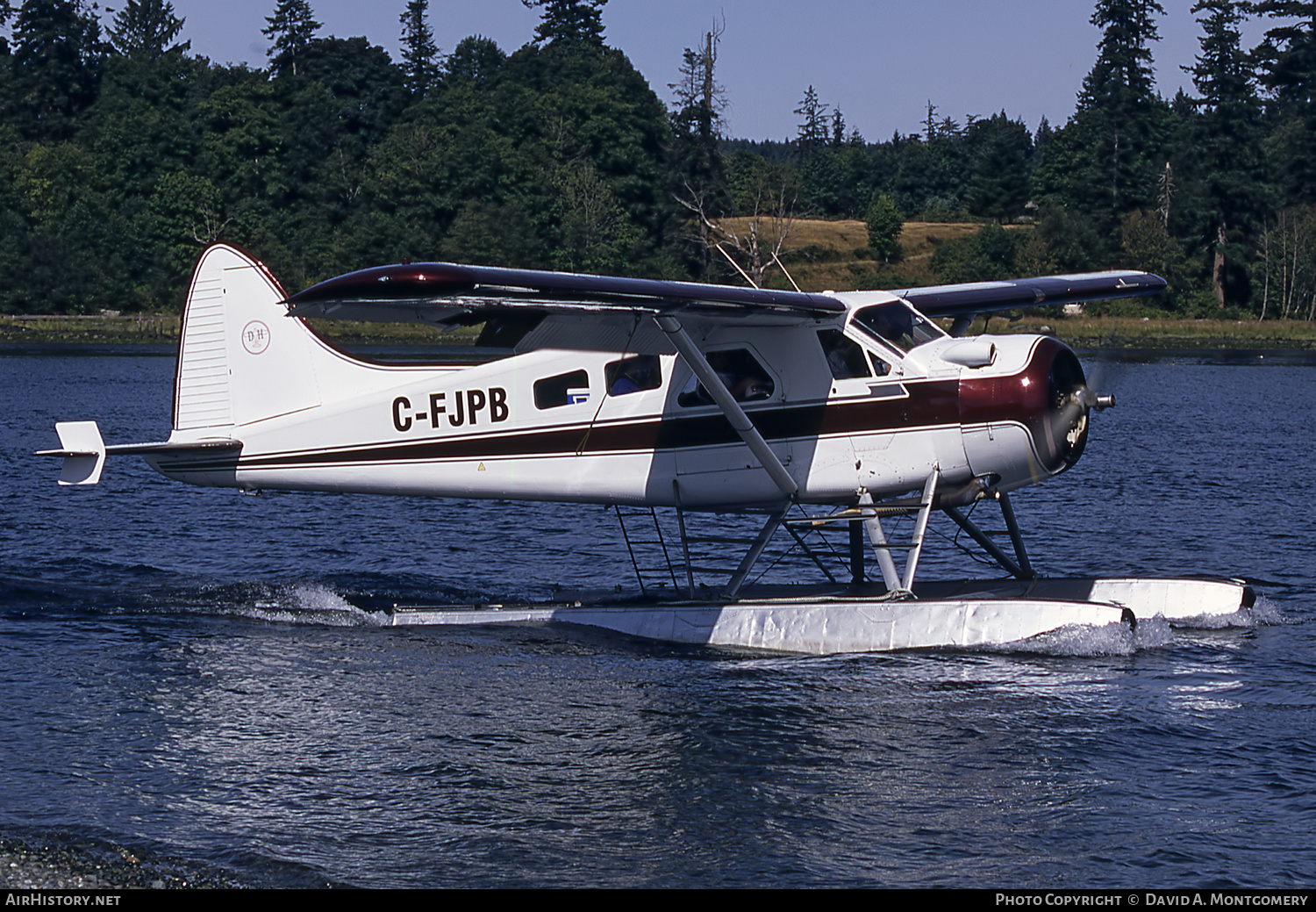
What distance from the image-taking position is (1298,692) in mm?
10656

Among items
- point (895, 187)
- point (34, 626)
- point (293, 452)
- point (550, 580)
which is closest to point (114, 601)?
point (34, 626)

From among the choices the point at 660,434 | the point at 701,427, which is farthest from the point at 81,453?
the point at 701,427

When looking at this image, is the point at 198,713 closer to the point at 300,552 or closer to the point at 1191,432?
the point at 300,552

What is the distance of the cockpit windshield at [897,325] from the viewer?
11789mm

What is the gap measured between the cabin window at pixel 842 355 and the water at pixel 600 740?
7.20 ft

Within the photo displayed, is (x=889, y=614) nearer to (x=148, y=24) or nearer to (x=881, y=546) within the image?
(x=881, y=546)

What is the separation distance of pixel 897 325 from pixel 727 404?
172 cm

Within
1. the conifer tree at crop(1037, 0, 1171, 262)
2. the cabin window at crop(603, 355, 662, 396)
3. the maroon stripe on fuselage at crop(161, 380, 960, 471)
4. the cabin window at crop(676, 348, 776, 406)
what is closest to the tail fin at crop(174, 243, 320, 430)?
the maroon stripe on fuselage at crop(161, 380, 960, 471)

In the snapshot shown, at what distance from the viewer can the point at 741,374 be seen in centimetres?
1204

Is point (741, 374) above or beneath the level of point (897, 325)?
beneath

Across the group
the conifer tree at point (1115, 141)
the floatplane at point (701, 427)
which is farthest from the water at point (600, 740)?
the conifer tree at point (1115, 141)

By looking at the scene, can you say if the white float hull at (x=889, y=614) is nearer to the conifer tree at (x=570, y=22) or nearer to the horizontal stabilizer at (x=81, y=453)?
the horizontal stabilizer at (x=81, y=453)

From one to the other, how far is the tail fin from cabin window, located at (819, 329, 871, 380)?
5041 mm

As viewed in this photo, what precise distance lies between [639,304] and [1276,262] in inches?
2816
